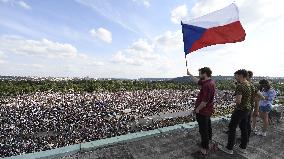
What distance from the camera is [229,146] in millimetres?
5129

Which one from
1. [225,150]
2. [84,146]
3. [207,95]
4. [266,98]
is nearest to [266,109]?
[266,98]

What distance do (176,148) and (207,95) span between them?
115 centimetres

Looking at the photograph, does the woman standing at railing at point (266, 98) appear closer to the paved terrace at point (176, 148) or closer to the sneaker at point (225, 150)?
the paved terrace at point (176, 148)

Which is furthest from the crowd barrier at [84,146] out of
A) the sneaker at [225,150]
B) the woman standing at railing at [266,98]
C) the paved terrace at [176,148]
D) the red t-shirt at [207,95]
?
the woman standing at railing at [266,98]

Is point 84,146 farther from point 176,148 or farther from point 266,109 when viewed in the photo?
point 266,109

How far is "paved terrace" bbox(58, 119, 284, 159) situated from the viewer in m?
4.70

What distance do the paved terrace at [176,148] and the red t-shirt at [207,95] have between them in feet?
2.47

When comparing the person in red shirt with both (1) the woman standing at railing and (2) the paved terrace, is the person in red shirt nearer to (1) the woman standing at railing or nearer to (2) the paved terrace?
(2) the paved terrace

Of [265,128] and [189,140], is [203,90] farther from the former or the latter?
[265,128]

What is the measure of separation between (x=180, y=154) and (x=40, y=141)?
69.8ft

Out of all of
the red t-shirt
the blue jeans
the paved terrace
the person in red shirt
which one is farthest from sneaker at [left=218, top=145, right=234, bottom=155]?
the blue jeans

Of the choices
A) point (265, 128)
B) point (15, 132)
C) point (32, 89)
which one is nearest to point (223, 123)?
point (265, 128)

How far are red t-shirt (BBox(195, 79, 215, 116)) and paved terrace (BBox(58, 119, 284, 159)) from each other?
753 millimetres

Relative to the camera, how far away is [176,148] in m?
5.13
